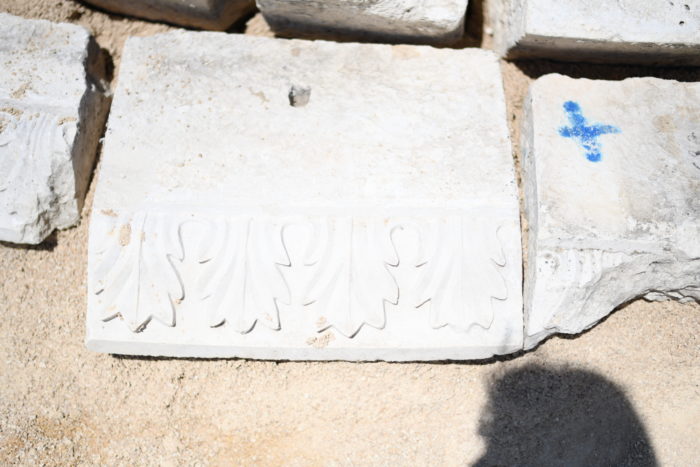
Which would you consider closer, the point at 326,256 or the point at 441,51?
the point at 326,256

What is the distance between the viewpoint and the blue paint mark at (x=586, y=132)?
4.91ft

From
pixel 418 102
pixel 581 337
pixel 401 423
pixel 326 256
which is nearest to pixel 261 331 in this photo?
pixel 326 256

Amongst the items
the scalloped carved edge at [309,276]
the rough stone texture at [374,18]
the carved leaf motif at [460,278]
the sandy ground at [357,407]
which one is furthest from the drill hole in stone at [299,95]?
the sandy ground at [357,407]

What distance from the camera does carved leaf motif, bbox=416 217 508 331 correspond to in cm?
139

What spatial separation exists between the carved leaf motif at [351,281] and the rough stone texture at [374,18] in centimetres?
67

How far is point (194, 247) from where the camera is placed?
4.60ft

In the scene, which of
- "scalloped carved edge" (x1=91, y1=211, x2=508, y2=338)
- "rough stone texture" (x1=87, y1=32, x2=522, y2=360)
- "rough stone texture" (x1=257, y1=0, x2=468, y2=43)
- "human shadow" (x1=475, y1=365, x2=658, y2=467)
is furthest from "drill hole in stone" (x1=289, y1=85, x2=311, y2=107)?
"human shadow" (x1=475, y1=365, x2=658, y2=467)

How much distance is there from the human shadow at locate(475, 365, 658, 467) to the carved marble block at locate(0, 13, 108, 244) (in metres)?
1.34

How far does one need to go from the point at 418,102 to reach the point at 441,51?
0.64 feet

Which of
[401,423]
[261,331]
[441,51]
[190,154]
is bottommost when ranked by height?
[401,423]

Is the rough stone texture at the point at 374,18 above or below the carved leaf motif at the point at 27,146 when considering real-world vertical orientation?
above

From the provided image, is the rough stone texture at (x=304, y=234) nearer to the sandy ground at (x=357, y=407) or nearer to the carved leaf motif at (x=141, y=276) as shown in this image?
the carved leaf motif at (x=141, y=276)

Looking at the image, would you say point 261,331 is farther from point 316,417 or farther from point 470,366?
point 470,366

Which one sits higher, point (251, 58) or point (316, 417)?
point (251, 58)
